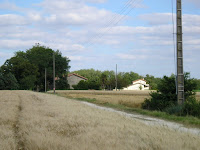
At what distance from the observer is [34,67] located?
101m

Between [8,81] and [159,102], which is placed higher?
[8,81]

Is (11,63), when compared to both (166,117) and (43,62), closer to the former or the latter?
(43,62)

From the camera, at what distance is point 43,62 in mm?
111562

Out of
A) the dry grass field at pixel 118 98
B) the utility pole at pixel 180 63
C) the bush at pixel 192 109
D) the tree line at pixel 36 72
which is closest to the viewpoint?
the bush at pixel 192 109

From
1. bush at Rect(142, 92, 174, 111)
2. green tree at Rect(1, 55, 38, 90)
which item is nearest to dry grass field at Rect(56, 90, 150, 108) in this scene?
bush at Rect(142, 92, 174, 111)

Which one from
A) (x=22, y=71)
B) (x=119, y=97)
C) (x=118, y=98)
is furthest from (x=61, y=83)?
(x=118, y=98)

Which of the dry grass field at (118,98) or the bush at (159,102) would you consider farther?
the dry grass field at (118,98)

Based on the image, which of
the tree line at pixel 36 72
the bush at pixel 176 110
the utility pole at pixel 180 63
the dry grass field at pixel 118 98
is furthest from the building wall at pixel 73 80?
the bush at pixel 176 110

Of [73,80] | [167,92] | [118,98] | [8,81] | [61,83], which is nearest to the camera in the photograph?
[167,92]

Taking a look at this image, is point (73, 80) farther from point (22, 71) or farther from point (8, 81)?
point (8, 81)

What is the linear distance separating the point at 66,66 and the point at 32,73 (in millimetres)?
15488

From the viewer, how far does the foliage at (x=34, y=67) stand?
326ft

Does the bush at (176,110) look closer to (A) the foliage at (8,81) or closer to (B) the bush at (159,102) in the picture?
(B) the bush at (159,102)

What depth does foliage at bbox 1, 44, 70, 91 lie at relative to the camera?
326ft
